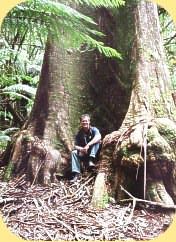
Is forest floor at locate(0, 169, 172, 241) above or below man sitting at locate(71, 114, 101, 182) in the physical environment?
below

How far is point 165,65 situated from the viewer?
6.52ft

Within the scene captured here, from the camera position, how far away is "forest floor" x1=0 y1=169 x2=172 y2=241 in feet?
5.88

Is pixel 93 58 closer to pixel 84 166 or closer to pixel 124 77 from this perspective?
pixel 124 77

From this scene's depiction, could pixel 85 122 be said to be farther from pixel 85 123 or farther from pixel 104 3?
pixel 104 3

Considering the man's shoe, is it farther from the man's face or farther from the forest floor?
the man's face

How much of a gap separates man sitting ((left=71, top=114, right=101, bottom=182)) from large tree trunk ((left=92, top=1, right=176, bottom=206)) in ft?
0.12

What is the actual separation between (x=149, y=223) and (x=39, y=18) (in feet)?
2.76

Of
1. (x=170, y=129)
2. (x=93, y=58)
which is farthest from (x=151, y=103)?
(x=93, y=58)

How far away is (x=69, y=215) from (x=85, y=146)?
26cm

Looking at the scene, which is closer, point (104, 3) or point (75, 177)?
point (104, 3)

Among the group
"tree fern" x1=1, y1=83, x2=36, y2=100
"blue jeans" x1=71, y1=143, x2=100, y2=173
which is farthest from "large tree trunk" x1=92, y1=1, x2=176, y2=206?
"tree fern" x1=1, y1=83, x2=36, y2=100

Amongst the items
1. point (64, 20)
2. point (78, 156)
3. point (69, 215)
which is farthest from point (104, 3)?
point (69, 215)

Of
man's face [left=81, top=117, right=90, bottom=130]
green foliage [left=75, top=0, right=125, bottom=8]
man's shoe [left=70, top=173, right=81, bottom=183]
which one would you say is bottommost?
man's shoe [left=70, top=173, right=81, bottom=183]

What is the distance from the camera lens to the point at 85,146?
6.23 feet
